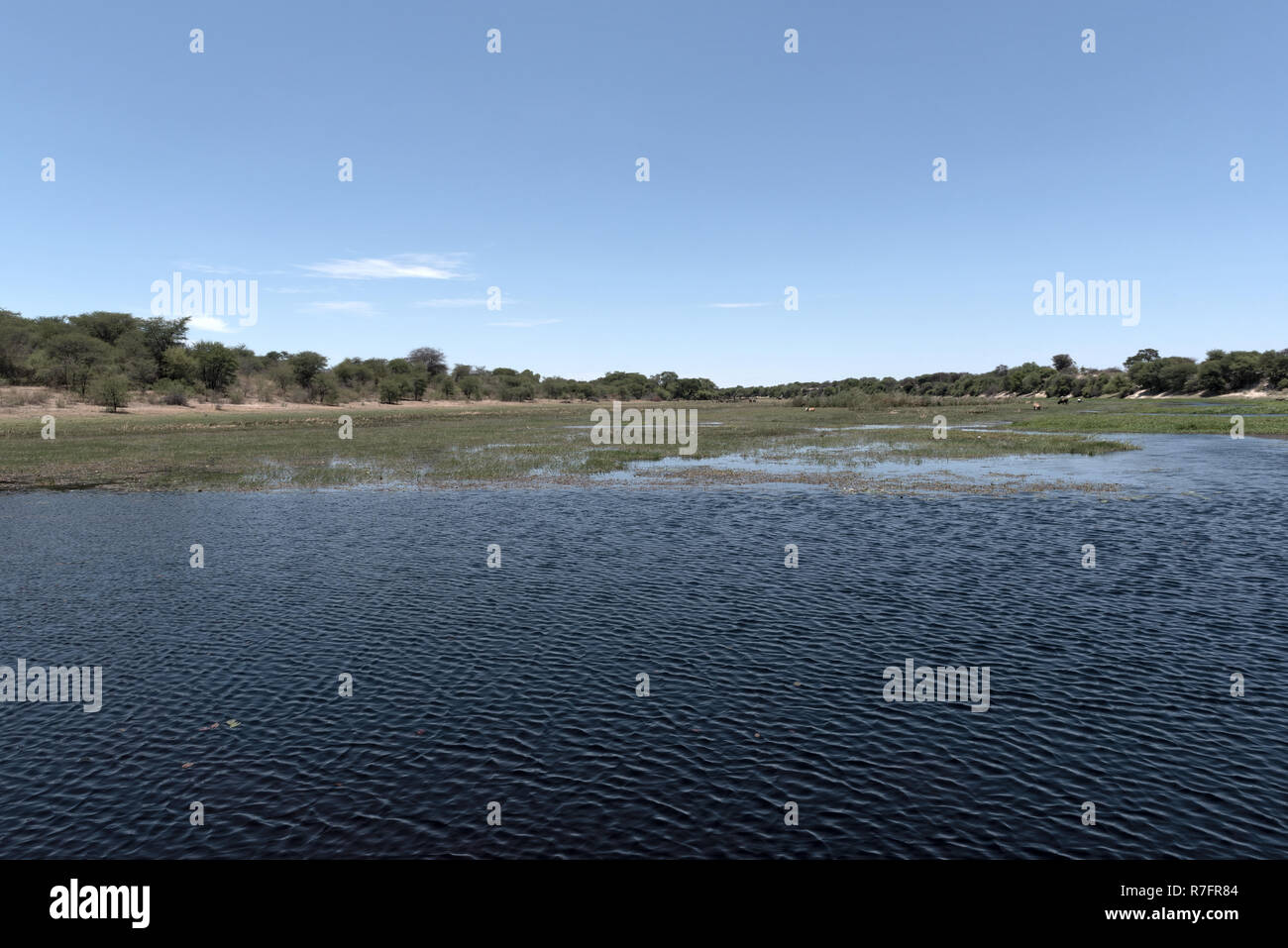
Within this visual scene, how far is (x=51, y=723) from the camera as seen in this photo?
16219mm

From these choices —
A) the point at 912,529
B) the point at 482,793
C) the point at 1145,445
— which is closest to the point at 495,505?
the point at 912,529

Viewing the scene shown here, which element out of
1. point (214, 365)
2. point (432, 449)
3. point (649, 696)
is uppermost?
point (214, 365)

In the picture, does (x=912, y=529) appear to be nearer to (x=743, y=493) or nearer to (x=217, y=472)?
(x=743, y=493)

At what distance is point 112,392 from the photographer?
117312mm

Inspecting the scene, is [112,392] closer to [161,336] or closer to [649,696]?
[161,336]

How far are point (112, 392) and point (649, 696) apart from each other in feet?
445

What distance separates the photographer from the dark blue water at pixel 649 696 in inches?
473

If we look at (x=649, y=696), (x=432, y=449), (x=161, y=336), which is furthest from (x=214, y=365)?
(x=649, y=696)

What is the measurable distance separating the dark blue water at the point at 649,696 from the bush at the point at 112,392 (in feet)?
335

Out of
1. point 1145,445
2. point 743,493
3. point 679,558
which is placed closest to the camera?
Result: point 679,558

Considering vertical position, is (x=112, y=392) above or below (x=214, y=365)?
below

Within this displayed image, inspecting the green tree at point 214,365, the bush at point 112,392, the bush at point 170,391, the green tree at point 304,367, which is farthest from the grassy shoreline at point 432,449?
the green tree at point 304,367

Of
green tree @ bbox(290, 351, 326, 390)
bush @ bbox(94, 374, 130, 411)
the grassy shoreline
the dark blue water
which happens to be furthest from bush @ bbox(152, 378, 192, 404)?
the dark blue water
